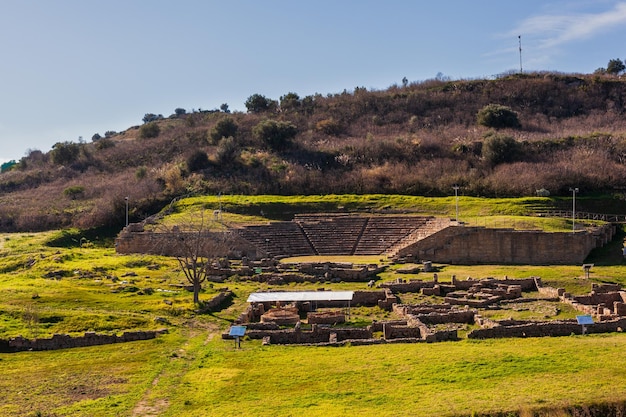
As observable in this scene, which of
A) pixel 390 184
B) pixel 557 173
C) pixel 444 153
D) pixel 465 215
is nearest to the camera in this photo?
pixel 465 215

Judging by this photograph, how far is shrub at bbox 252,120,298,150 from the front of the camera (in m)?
92.6

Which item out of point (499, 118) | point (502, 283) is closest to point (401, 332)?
point (502, 283)

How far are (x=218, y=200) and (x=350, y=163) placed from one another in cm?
1945

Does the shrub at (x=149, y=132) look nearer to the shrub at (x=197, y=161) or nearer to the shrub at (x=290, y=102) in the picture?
the shrub at (x=290, y=102)

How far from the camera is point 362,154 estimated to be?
286 ft

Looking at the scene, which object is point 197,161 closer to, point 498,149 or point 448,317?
point 498,149

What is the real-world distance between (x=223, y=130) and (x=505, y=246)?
5487cm

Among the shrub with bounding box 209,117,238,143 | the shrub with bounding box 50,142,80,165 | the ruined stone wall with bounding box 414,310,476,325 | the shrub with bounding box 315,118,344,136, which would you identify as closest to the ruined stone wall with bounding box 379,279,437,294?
the ruined stone wall with bounding box 414,310,476,325

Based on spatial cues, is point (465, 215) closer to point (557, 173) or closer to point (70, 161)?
point (557, 173)

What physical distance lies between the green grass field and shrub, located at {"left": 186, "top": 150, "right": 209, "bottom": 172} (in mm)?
47676

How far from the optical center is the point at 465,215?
6247 cm

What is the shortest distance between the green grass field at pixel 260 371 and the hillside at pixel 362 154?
38.9 metres

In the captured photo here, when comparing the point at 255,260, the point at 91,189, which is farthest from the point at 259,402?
the point at 91,189

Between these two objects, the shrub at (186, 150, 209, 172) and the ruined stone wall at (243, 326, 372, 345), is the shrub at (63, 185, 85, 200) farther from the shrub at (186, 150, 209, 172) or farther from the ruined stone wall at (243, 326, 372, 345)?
the ruined stone wall at (243, 326, 372, 345)
